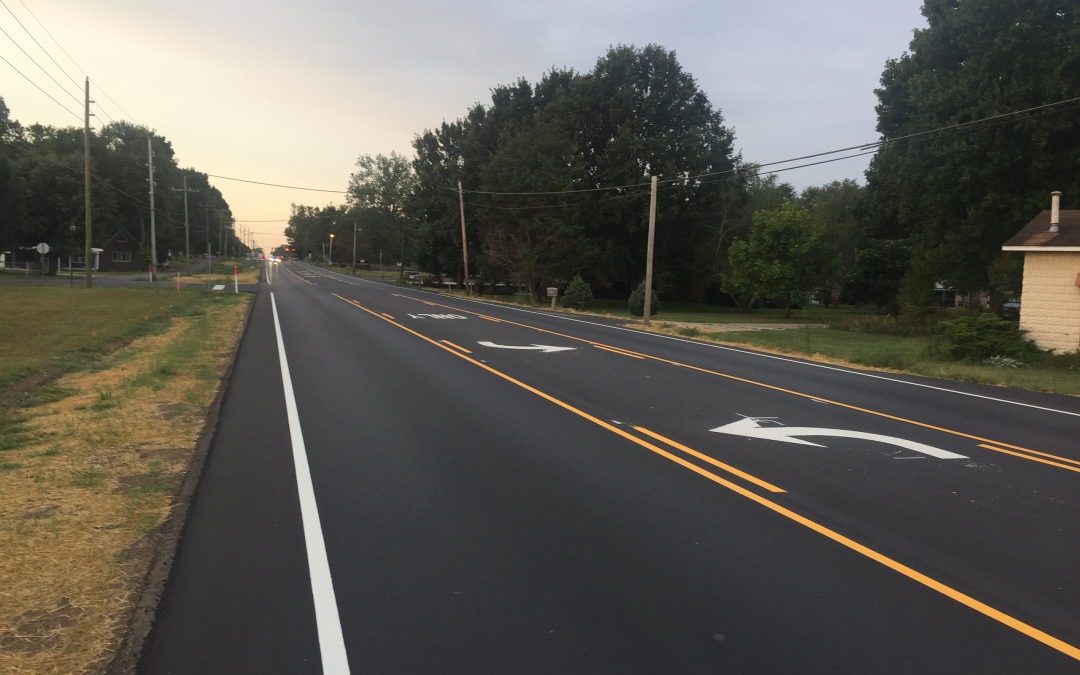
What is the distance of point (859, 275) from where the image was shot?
47125 millimetres

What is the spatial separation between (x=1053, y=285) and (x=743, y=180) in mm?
38374

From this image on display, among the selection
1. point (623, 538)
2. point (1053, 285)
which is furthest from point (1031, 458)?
point (1053, 285)

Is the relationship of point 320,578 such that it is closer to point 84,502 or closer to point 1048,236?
point 84,502

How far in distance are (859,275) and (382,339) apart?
38.1 meters

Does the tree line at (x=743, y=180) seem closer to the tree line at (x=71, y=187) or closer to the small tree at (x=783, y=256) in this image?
the small tree at (x=783, y=256)

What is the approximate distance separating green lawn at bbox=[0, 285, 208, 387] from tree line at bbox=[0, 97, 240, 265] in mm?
26577

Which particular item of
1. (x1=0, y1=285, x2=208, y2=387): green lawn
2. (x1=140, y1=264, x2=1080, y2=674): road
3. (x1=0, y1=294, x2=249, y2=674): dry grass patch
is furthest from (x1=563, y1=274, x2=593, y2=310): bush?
(x1=140, y1=264, x2=1080, y2=674): road

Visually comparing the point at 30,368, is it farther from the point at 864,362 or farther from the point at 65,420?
the point at 864,362

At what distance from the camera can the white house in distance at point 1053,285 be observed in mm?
19062

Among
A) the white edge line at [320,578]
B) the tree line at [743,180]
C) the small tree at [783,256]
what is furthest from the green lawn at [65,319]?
the small tree at [783,256]

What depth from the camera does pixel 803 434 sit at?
900 cm

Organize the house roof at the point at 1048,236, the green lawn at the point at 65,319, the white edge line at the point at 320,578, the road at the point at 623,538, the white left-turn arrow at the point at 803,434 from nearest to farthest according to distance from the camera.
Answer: the white edge line at the point at 320,578 < the road at the point at 623,538 < the white left-turn arrow at the point at 803,434 < the green lawn at the point at 65,319 < the house roof at the point at 1048,236

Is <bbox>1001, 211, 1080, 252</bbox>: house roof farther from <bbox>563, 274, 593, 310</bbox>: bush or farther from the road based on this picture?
<bbox>563, 274, 593, 310</bbox>: bush

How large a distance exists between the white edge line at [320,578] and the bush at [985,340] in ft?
58.9
